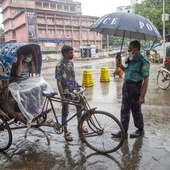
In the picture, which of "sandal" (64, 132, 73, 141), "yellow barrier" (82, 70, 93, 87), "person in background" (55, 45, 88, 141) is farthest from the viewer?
"yellow barrier" (82, 70, 93, 87)

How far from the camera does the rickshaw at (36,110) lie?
3234 mm

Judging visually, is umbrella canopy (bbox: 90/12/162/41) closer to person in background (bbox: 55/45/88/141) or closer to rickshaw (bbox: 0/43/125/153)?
person in background (bbox: 55/45/88/141)

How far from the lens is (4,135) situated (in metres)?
3.62

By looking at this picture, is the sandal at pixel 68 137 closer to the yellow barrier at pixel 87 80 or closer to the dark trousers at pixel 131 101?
the dark trousers at pixel 131 101

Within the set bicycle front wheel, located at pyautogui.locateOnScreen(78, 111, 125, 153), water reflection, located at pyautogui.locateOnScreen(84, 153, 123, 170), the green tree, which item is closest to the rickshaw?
bicycle front wheel, located at pyautogui.locateOnScreen(78, 111, 125, 153)

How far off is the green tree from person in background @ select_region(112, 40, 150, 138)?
67.6 feet

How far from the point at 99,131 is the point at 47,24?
161 feet

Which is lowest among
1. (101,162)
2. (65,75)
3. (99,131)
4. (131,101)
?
(101,162)

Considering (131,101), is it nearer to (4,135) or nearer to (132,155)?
(132,155)

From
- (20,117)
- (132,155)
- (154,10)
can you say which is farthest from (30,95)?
(154,10)

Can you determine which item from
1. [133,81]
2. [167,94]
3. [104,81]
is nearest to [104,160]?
[133,81]

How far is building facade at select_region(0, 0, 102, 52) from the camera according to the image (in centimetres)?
4716

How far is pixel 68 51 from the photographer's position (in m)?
3.51

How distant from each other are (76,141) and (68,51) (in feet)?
5.25
